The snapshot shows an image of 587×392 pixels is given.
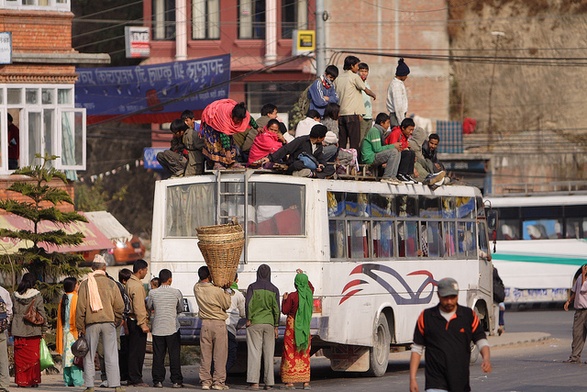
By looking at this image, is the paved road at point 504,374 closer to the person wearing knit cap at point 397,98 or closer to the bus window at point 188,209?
the bus window at point 188,209

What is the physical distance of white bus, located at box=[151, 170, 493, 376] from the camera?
1936 centimetres

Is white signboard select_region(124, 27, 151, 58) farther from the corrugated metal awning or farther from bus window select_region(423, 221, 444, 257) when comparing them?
bus window select_region(423, 221, 444, 257)

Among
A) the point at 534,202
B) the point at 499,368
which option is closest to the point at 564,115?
the point at 534,202

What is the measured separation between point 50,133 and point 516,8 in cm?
3515

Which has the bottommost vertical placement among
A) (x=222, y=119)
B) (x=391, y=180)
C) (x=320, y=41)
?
(x=391, y=180)

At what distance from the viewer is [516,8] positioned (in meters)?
62.0

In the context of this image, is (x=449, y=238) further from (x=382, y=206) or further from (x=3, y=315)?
(x=3, y=315)

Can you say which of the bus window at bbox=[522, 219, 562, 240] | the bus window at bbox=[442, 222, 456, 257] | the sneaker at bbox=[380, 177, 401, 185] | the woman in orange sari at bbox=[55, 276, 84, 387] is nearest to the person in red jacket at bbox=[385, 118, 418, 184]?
the sneaker at bbox=[380, 177, 401, 185]

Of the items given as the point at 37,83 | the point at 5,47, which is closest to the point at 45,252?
the point at 5,47

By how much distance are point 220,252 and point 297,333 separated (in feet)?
4.94

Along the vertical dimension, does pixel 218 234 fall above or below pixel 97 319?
above

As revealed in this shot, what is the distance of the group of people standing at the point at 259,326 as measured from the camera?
18.4 meters

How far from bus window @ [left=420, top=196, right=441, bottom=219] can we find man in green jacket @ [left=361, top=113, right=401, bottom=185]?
1088 mm

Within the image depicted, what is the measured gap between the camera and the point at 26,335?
62.7 feet
